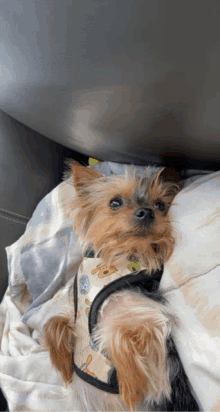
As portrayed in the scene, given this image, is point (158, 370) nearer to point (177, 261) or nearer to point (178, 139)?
point (177, 261)

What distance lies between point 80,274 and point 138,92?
58cm

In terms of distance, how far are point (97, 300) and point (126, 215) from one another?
0.82ft

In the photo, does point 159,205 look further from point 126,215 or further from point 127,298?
point 127,298

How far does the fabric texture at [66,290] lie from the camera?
0.65m

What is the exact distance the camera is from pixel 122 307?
0.78m

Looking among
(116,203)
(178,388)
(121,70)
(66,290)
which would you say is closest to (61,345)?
(66,290)

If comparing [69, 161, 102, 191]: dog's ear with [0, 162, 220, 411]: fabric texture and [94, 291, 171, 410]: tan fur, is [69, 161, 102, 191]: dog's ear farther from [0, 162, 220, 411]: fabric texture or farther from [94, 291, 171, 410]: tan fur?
[94, 291, 171, 410]: tan fur

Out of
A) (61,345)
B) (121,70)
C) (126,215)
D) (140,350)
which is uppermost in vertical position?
(121,70)

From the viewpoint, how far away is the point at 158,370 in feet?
2.35

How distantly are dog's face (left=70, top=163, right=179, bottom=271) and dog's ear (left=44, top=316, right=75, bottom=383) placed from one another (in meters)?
0.27

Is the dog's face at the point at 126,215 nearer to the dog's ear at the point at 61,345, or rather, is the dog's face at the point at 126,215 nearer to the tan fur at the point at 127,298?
the tan fur at the point at 127,298

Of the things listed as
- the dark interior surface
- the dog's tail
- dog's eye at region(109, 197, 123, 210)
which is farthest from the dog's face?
the dog's tail

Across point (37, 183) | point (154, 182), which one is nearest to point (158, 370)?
point (154, 182)

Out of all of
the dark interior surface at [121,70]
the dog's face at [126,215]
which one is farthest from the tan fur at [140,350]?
the dark interior surface at [121,70]
